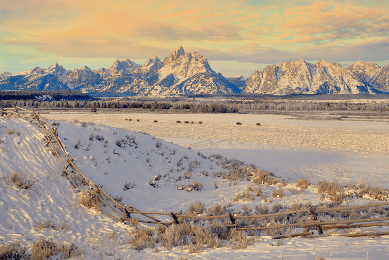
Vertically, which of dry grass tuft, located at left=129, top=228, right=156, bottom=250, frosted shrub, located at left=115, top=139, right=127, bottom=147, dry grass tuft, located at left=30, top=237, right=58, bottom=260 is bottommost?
dry grass tuft, located at left=129, top=228, right=156, bottom=250

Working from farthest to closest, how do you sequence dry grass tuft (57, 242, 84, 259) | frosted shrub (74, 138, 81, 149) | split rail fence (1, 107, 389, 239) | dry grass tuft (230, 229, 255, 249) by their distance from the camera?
frosted shrub (74, 138, 81, 149) → split rail fence (1, 107, 389, 239) → dry grass tuft (230, 229, 255, 249) → dry grass tuft (57, 242, 84, 259)

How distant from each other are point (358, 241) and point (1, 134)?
12.5m

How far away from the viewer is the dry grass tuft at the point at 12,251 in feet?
17.2

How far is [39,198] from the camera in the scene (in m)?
7.79

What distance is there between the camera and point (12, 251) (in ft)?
17.4

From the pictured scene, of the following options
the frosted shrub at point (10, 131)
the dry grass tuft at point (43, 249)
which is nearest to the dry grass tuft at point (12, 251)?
the dry grass tuft at point (43, 249)

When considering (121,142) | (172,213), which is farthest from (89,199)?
(121,142)

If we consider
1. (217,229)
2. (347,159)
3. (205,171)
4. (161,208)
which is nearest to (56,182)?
(161,208)

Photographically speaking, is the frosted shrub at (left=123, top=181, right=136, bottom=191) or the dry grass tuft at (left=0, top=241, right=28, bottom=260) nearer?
the dry grass tuft at (left=0, top=241, right=28, bottom=260)

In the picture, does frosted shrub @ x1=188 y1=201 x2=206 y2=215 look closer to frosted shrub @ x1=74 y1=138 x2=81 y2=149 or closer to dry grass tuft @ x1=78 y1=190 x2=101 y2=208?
dry grass tuft @ x1=78 y1=190 x2=101 y2=208

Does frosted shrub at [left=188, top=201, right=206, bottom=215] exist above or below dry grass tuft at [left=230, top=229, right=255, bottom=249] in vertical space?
below

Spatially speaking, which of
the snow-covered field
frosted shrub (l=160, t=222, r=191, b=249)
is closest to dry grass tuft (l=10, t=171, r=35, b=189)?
the snow-covered field

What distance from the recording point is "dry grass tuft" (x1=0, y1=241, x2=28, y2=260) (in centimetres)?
524

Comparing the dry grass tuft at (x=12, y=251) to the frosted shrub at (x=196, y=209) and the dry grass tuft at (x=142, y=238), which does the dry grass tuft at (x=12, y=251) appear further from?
the frosted shrub at (x=196, y=209)
